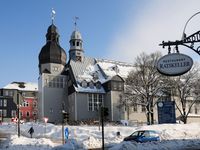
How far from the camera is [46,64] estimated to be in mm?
72438

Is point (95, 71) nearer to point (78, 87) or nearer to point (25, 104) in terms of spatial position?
point (78, 87)

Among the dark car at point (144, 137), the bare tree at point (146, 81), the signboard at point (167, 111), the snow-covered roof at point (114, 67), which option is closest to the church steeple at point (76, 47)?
the snow-covered roof at point (114, 67)

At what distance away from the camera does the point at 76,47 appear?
77.9m

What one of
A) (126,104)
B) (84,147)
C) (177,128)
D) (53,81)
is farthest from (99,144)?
(53,81)

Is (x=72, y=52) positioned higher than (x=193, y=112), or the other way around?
(x=72, y=52)

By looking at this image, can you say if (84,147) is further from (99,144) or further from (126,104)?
(126,104)

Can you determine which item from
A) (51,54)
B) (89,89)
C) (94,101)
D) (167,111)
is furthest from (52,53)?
(167,111)

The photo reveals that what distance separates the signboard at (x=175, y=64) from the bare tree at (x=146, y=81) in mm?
43021

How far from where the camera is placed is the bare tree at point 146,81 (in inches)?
2256

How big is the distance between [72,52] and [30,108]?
38129 mm

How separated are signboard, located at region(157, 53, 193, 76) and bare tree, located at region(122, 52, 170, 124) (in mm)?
43021

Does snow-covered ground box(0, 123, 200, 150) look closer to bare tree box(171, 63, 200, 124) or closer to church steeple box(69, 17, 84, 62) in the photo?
bare tree box(171, 63, 200, 124)

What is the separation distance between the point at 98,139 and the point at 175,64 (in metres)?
20.2

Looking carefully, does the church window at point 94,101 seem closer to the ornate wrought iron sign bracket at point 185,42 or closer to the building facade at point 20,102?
the building facade at point 20,102
